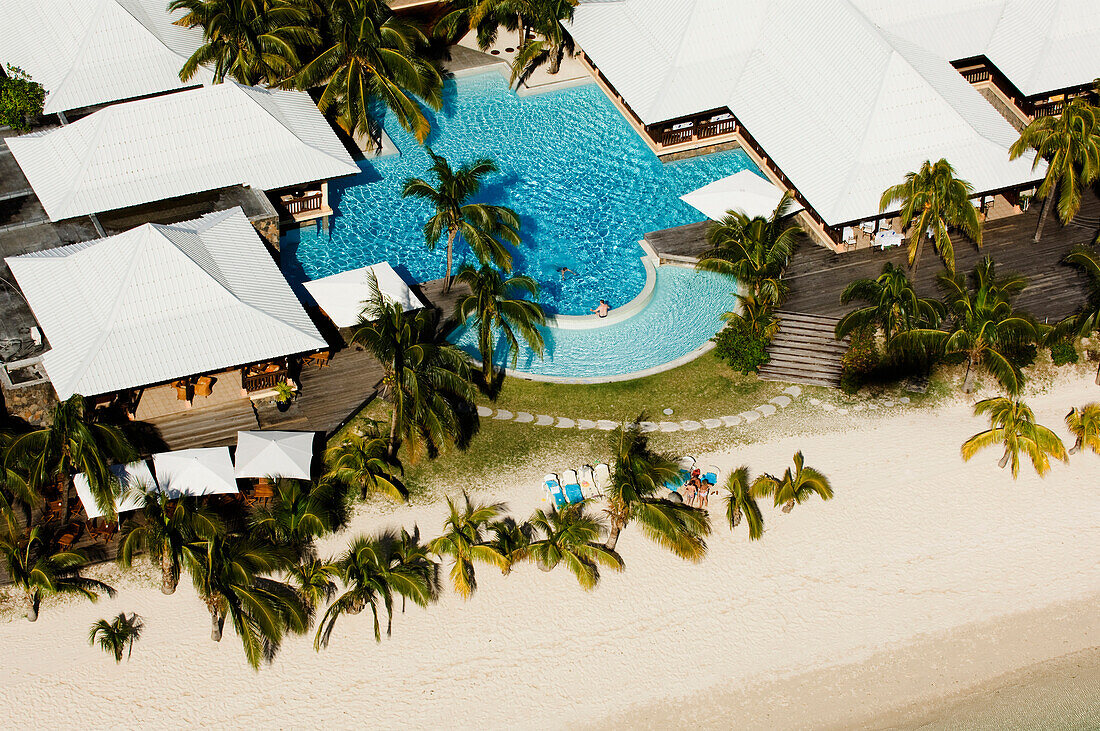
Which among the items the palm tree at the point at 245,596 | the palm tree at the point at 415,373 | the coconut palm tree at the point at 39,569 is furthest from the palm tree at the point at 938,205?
the coconut palm tree at the point at 39,569

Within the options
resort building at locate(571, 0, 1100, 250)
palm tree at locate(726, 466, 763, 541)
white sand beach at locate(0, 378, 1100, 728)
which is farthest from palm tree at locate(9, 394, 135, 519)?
resort building at locate(571, 0, 1100, 250)

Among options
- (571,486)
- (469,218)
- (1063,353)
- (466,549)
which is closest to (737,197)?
(469,218)

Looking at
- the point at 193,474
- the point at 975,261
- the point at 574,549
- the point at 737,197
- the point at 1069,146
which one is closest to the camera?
the point at 574,549

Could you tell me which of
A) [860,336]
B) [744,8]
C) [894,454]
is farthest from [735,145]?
[894,454]

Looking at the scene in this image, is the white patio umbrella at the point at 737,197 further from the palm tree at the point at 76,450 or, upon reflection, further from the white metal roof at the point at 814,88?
the palm tree at the point at 76,450

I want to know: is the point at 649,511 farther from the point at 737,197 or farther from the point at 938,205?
the point at 737,197

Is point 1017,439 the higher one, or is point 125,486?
point 125,486
